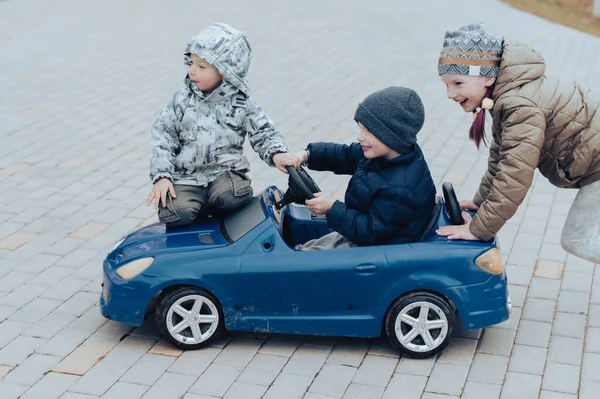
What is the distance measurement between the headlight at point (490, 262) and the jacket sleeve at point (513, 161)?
9 centimetres

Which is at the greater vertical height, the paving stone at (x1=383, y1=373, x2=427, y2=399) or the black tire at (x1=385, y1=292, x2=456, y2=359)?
the black tire at (x1=385, y1=292, x2=456, y2=359)

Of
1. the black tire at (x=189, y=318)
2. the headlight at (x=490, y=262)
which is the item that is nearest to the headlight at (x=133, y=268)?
the black tire at (x=189, y=318)

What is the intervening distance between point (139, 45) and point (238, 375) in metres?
8.25

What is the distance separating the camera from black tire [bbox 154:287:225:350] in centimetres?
461

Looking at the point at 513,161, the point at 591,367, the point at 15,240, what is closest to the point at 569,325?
the point at 591,367

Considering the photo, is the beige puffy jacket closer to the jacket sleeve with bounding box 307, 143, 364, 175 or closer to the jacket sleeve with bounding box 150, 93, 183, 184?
the jacket sleeve with bounding box 307, 143, 364, 175

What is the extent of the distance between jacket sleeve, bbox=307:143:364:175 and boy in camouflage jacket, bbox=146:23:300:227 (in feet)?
0.39

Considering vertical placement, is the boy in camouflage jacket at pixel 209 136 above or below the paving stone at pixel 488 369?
above

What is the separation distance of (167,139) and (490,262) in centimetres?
179

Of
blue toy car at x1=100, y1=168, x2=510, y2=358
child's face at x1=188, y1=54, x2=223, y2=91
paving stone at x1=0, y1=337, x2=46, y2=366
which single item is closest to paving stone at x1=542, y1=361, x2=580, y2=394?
blue toy car at x1=100, y1=168, x2=510, y2=358

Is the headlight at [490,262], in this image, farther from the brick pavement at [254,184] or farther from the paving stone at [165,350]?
the paving stone at [165,350]

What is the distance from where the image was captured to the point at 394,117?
4.45 m

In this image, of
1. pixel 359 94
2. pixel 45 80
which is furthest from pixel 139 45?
pixel 359 94

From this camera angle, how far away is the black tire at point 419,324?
14.7 ft
